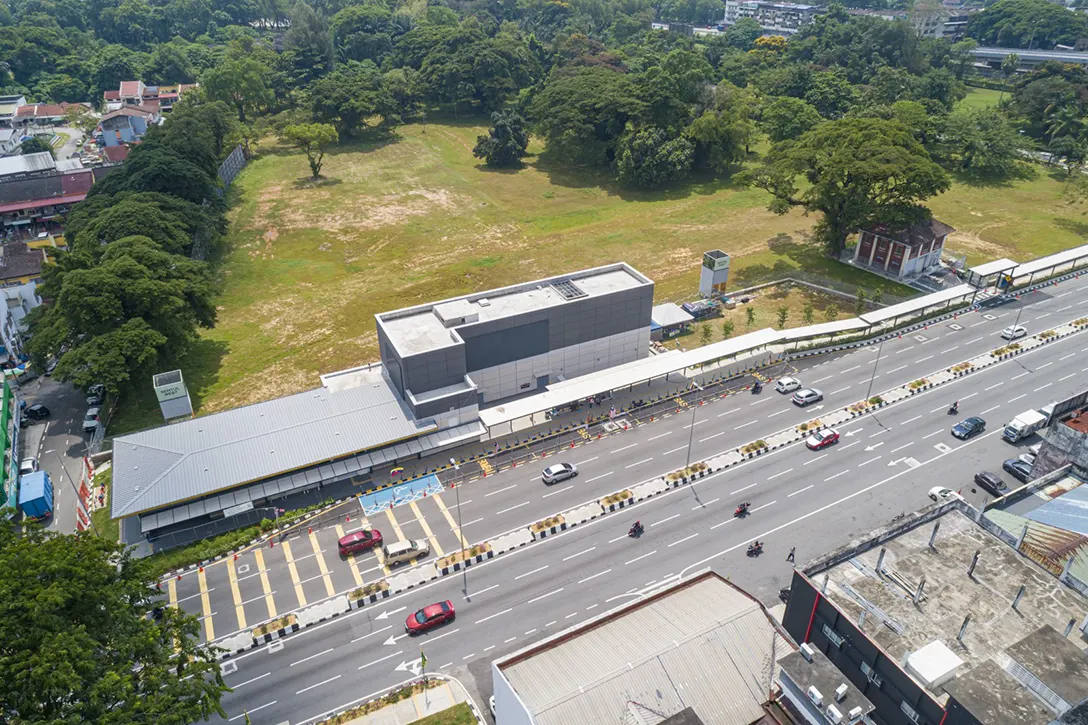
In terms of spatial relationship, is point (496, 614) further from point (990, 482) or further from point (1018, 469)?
point (1018, 469)

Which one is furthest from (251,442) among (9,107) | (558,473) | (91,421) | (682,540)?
(9,107)

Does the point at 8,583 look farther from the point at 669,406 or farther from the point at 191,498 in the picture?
the point at 669,406

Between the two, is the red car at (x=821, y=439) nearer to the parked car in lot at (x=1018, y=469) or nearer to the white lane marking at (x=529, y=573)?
the parked car in lot at (x=1018, y=469)

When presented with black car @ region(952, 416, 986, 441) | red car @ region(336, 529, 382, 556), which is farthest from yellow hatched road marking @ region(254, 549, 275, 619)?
black car @ region(952, 416, 986, 441)

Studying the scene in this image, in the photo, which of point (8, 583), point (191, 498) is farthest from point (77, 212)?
point (8, 583)

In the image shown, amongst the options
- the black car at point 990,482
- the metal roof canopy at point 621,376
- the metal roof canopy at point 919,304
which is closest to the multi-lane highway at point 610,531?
the black car at point 990,482
